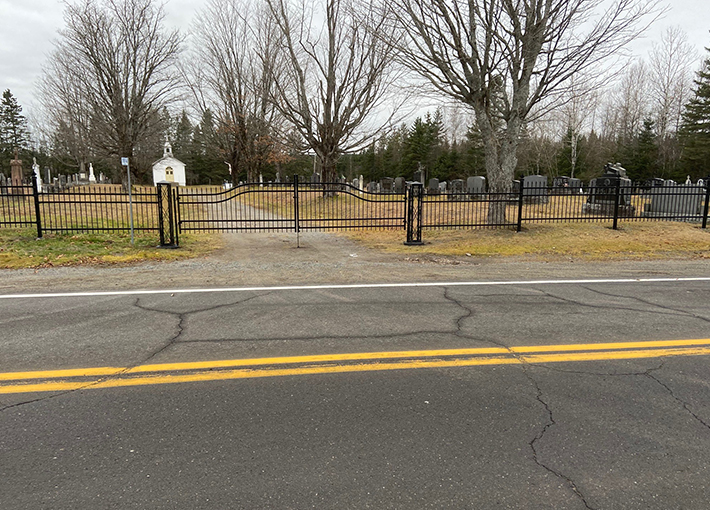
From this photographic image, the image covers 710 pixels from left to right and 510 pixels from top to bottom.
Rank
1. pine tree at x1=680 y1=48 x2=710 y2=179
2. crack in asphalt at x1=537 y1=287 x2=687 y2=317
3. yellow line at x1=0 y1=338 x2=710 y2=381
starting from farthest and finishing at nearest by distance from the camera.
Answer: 1. pine tree at x1=680 y1=48 x2=710 y2=179
2. crack in asphalt at x1=537 y1=287 x2=687 y2=317
3. yellow line at x1=0 y1=338 x2=710 y2=381

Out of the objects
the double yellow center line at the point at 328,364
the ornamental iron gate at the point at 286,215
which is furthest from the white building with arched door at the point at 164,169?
the double yellow center line at the point at 328,364

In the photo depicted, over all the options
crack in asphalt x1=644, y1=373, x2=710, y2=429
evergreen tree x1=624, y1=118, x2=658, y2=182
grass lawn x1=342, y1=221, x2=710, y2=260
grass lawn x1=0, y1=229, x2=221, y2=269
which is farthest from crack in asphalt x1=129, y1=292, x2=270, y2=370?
evergreen tree x1=624, y1=118, x2=658, y2=182

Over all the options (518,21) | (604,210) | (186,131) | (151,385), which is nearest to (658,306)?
(151,385)

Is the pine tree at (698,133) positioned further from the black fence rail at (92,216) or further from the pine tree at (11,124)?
the pine tree at (11,124)

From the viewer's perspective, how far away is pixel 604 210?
1698 centimetres

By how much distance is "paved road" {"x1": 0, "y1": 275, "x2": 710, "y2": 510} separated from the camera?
2.52 meters

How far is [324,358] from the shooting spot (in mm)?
4316

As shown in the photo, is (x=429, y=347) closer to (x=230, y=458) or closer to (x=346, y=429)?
(x=346, y=429)

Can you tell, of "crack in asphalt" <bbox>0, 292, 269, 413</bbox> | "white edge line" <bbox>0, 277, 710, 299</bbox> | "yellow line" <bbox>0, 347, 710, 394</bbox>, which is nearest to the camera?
"crack in asphalt" <bbox>0, 292, 269, 413</bbox>

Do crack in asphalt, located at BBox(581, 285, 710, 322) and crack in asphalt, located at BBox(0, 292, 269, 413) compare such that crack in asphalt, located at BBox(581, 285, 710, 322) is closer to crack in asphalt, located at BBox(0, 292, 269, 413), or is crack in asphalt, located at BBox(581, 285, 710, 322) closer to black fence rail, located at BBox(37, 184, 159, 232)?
crack in asphalt, located at BBox(0, 292, 269, 413)

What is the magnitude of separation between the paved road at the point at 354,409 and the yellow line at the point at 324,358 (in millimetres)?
27

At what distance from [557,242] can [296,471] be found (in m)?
11.3

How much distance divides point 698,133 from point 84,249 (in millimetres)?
54776

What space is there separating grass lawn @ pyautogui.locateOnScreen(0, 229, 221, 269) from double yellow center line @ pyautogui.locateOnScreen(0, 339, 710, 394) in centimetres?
623
